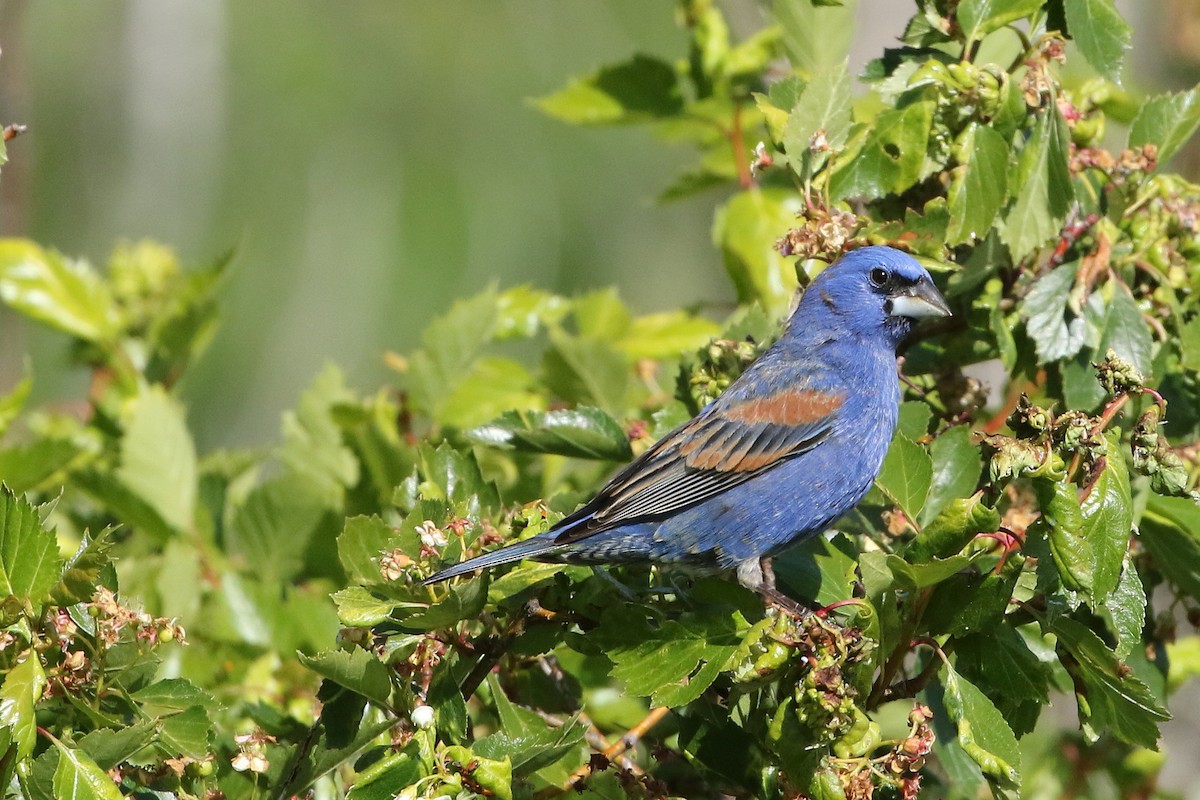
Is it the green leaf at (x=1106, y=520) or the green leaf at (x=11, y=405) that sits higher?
the green leaf at (x=1106, y=520)

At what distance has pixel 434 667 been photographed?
2.14 meters

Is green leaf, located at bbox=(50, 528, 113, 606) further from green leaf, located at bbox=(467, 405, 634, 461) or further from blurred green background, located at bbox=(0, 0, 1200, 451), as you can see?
blurred green background, located at bbox=(0, 0, 1200, 451)

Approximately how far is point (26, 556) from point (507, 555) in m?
0.80

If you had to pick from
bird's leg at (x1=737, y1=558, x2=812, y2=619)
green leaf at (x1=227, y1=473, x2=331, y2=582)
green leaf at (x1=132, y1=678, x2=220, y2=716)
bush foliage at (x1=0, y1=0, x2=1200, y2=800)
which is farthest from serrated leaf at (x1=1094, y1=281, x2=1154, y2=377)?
green leaf at (x1=227, y1=473, x2=331, y2=582)

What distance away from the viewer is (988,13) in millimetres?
2316

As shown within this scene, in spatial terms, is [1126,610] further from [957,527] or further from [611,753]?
[611,753]

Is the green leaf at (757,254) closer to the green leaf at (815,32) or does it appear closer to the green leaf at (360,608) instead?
the green leaf at (815,32)

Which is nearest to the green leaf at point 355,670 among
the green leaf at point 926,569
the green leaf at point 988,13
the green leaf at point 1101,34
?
the green leaf at point 926,569

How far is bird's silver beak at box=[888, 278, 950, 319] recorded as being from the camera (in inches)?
102

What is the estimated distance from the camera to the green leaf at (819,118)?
7.88 feet

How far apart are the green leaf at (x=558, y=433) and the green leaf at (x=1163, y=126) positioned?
117 cm

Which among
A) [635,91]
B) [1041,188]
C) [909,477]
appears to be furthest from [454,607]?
[635,91]

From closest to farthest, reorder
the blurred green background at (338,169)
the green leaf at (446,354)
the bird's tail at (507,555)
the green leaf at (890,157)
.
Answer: the bird's tail at (507,555) < the green leaf at (890,157) < the green leaf at (446,354) < the blurred green background at (338,169)

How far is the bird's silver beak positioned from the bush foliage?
0.05m
